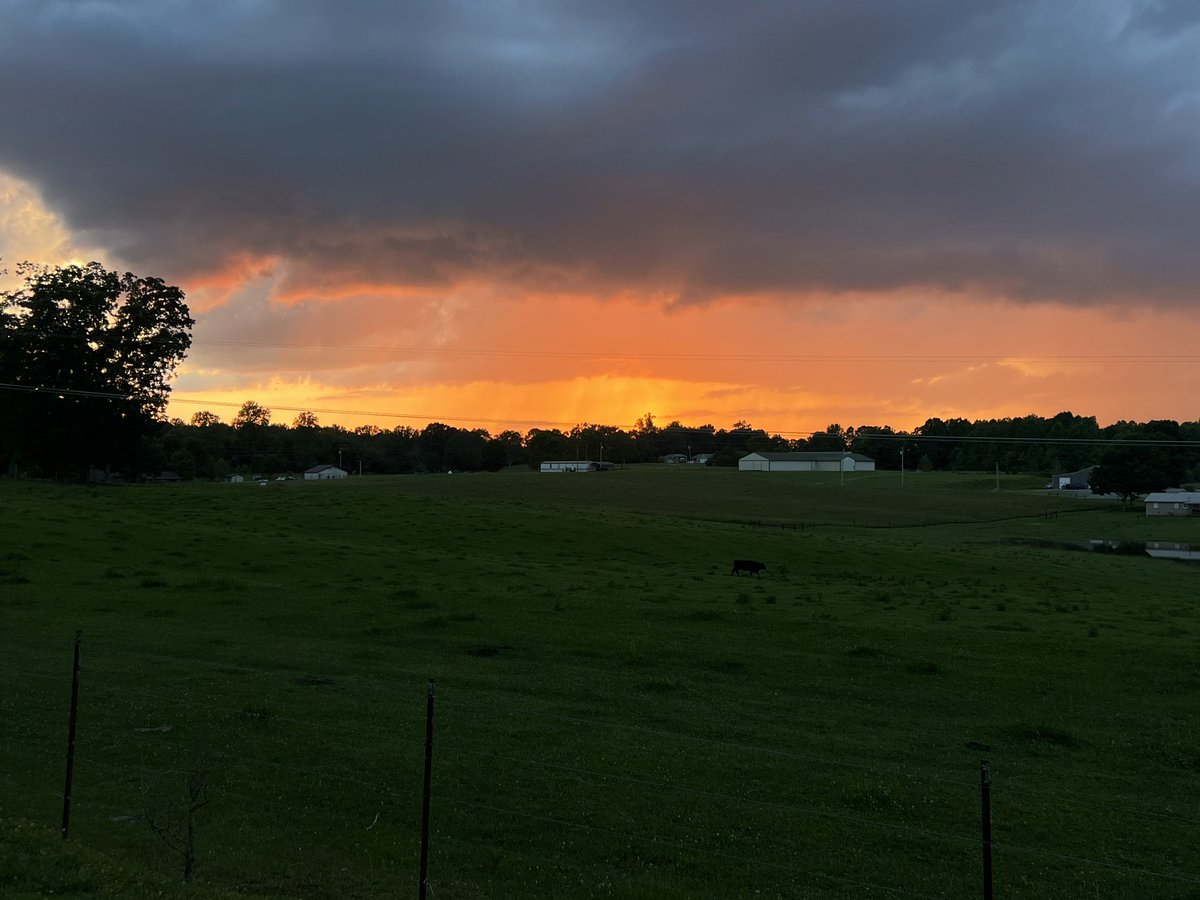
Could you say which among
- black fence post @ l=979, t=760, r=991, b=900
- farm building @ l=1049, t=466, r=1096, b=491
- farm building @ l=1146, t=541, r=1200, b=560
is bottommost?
farm building @ l=1146, t=541, r=1200, b=560

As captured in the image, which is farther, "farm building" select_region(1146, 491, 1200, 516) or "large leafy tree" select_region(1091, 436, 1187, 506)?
"large leafy tree" select_region(1091, 436, 1187, 506)

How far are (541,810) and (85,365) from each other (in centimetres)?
7770

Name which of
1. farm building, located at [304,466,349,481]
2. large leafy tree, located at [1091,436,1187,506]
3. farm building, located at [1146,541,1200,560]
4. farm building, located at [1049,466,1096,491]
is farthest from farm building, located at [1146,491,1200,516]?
farm building, located at [304,466,349,481]

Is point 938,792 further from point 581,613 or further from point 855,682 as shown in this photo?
point 581,613

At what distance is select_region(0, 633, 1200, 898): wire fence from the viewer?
431 inches

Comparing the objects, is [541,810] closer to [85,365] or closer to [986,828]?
[986,828]

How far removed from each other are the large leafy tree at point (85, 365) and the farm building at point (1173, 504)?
4628 inches

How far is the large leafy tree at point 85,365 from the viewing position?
74.2 metres

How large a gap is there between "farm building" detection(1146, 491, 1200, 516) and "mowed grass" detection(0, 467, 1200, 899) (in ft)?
291

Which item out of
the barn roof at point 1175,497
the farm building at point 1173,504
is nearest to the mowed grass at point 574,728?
the farm building at point 1173,504

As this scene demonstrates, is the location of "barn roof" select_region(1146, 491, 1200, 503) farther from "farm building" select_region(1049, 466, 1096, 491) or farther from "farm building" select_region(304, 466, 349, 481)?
"farm building" select_region(304, 466, 349, 481)

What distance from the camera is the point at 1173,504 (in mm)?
116438

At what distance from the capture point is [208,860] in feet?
35.7

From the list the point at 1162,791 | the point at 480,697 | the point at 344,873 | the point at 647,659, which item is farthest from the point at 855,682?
the point at 344,873
